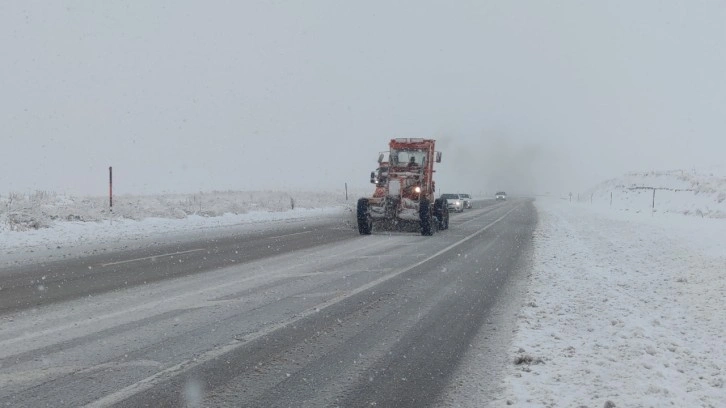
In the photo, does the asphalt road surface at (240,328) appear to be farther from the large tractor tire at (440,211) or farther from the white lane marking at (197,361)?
the large tractor tire at (440,211)

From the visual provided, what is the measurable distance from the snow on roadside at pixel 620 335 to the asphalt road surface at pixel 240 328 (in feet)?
2.12

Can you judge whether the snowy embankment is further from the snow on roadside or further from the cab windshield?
the snow on roadside

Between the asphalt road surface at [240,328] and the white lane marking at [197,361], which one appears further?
the asphalt road surface at [240,328]

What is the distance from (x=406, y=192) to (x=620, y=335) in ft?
45.4

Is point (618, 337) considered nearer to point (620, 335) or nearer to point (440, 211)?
point (620, 335)

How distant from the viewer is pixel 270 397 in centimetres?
408

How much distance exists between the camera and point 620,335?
590 cm

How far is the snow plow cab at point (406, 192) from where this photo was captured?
1844cm

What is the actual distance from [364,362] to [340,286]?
374 centimetres

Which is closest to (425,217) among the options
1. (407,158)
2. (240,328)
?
(407,158)

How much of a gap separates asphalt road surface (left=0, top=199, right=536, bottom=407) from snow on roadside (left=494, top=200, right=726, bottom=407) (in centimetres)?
65

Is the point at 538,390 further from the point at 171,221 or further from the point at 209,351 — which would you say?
the point at 171,221

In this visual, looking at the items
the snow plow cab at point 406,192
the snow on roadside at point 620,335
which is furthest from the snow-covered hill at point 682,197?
the snow on roadside at point 620,335

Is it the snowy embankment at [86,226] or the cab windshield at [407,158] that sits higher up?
the cab windshield at [407,158]
